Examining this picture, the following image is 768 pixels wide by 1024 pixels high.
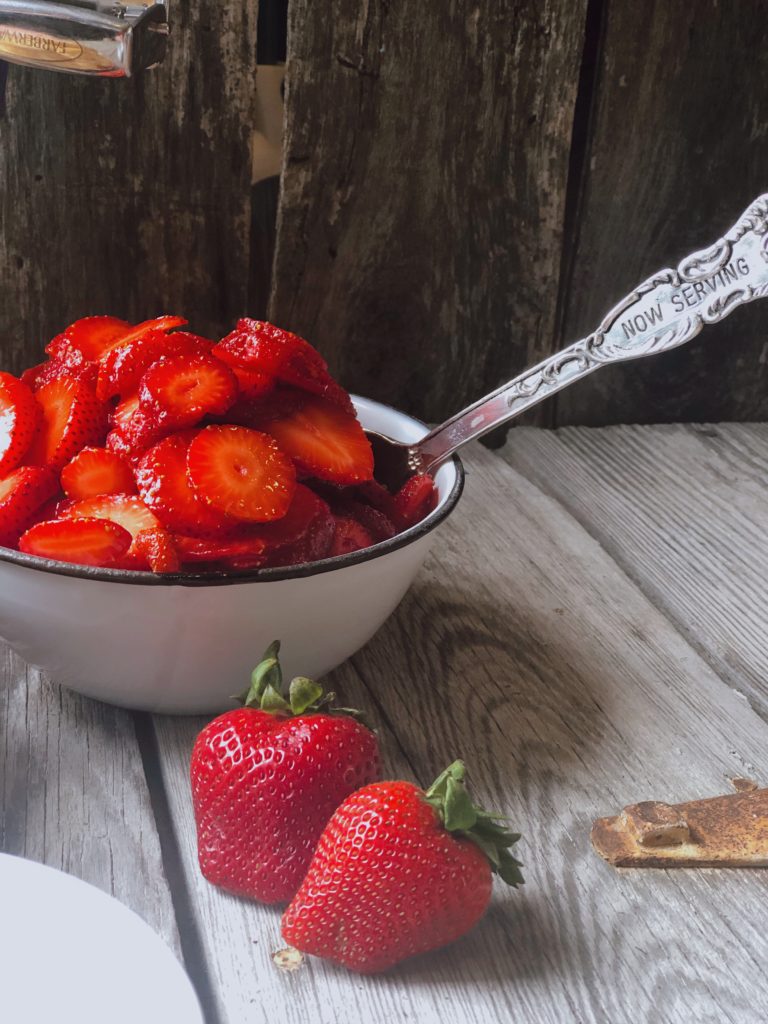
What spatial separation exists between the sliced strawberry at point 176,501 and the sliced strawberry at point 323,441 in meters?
0.10

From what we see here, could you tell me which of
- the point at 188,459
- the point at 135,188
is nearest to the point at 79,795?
the point at 188,459

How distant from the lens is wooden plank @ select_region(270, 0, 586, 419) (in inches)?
56.3

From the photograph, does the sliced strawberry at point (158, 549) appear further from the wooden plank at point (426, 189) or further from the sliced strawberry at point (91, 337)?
the wooden plank at point (426, 189)

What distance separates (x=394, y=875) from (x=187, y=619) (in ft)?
0.84

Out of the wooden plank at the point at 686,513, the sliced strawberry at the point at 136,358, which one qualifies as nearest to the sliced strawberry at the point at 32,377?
the sliced strawberry at the point at 136,358

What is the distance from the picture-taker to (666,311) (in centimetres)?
94

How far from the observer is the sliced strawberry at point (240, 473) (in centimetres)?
81

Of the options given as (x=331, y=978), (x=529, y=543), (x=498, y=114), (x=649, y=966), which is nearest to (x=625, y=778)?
(x=649, y=966)

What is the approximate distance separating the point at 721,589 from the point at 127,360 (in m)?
0.68

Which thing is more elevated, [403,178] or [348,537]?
[403,178]

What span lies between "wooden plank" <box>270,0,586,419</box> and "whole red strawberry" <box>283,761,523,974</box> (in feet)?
3.27

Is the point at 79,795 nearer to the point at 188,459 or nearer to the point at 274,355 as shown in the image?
the point at 188,459

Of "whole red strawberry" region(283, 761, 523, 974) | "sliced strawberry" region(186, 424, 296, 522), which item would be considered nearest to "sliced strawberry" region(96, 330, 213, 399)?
"sliced strawberry" region(186, 424, 296, 522)

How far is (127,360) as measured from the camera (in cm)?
91
